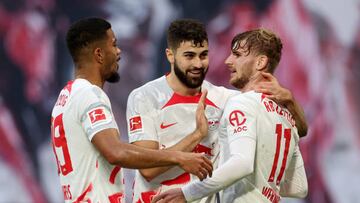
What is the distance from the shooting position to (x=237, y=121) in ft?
14.5

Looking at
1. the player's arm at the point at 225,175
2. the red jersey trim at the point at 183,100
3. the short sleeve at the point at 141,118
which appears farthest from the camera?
the red jersey trim at the point at 183,100

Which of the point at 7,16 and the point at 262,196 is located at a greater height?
the point at 7,16

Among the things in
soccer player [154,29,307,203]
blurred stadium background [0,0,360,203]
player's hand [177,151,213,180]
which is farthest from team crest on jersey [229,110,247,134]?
blurred stadium background [0,0,360,203]

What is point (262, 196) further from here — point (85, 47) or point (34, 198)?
point (34, 198)

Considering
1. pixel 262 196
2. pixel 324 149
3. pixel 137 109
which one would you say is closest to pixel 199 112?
pixel 137 109

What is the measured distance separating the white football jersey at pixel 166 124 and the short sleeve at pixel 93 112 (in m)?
0.79

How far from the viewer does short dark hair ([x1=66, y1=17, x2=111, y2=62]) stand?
4.71m

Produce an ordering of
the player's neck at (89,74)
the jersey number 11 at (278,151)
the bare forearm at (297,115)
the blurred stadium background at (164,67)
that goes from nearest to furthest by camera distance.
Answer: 1. the jersey number 11 at (278,151)
2. the player's neck at (89,74)
3. the bare forearm at (297,115)
4. the blurred stadium background at (164,67)

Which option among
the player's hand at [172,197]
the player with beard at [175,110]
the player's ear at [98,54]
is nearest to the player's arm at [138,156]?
the player's hand at [172,197]

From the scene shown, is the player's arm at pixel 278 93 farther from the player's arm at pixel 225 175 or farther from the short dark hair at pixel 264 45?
the player's arm at pixel 225 175

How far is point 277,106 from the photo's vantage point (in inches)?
182

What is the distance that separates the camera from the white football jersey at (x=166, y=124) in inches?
207

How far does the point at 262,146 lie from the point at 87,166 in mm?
883

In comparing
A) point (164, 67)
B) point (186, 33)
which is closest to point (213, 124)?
point (186, 33)
